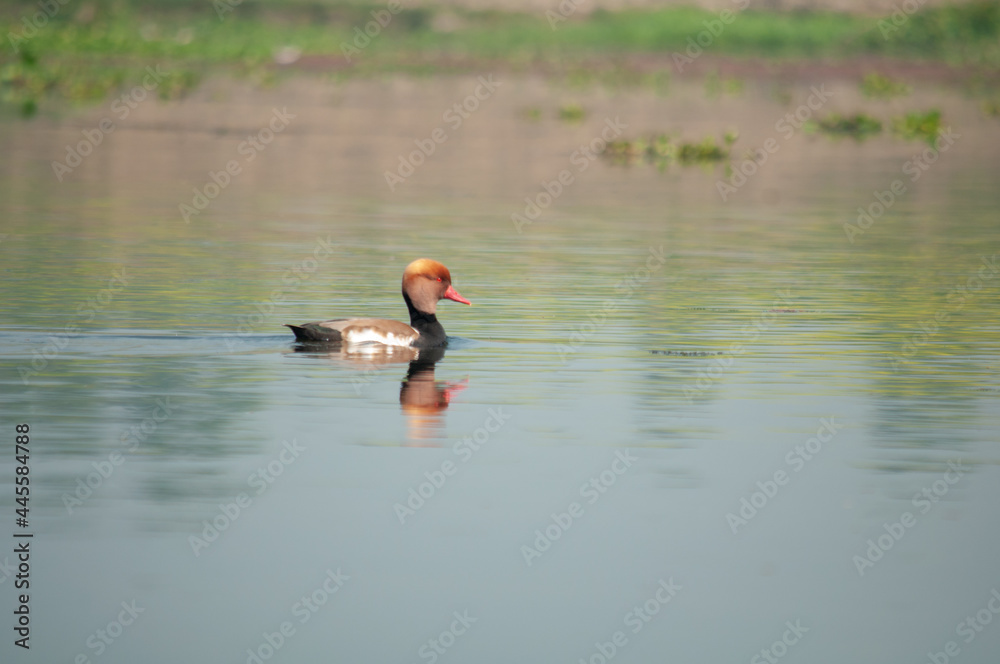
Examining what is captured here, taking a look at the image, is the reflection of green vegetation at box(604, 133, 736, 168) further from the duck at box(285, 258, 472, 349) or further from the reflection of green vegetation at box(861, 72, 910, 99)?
the reflection of green vegetation at box(861, 72, 910, 99)

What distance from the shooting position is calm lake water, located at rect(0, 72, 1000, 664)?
7914 millimetres

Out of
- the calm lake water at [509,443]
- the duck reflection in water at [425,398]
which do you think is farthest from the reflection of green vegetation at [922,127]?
the duck reflection in water at [425,398]

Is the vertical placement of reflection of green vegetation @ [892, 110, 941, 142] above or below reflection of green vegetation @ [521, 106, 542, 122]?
below

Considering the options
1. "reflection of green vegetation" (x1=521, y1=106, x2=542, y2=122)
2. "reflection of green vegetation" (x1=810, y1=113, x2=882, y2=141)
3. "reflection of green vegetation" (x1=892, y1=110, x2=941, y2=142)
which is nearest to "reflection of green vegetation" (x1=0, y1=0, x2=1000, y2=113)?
"reflection of green vegetation" (x1=521, y1=106, x2=542, y2=122)

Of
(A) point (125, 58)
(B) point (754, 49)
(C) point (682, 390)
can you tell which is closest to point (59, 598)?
(C) point (682, 390)

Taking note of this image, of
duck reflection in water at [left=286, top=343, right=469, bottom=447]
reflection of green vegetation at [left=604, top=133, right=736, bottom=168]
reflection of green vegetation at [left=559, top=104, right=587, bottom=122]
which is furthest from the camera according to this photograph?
reflection of green vegetation at [left=559, top=104, right=587, bottom=122]

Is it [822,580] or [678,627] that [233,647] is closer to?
[678,627]

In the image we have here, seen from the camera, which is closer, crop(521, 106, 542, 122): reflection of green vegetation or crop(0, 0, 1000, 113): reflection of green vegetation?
crop(521, 106, 542, 122): reflection of green vegetation

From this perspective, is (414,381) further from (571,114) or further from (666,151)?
(571,114)

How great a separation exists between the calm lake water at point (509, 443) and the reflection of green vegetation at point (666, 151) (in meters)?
12.3

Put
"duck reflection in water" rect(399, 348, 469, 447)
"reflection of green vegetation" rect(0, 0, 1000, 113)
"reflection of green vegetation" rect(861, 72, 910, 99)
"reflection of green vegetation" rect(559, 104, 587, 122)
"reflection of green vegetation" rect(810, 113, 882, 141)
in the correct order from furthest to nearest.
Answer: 1. "reflection of green vegetation" rect(0, 0, 1000, 113)
2. "reflection of green vegetation" rect(861, 72, 910, 99)
3. "reflection of green vegetation" rect(559, 104, 587, 122)
4. "reflection of green vegetation" rect(810, 113, 882, 141)
5. "duck reflection in water" rect(399, 348, 469, 447)

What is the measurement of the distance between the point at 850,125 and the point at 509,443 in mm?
38765

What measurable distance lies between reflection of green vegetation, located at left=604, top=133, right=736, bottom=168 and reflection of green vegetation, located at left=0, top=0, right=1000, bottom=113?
23.9 m

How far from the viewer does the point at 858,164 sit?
37281mm
